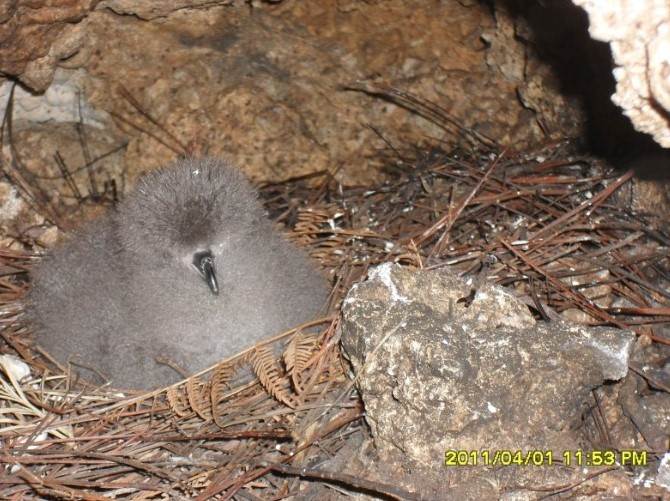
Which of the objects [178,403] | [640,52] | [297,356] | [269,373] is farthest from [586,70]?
[178,403]

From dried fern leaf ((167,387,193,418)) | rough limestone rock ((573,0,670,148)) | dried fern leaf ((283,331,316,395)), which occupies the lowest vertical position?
dried fern leaf ((167,387,193,418))

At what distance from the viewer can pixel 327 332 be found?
3.17 m

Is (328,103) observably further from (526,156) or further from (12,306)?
(12,306)

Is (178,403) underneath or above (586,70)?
underneath

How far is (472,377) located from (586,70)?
192 cm

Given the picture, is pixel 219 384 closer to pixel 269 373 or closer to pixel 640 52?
pixel 269 373

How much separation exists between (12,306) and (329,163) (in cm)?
192

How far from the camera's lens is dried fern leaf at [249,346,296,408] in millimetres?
2967

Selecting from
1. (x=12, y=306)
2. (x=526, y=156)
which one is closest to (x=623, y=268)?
(x=526, y=156)

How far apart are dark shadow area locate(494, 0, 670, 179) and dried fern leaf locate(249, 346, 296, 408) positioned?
5.83ft

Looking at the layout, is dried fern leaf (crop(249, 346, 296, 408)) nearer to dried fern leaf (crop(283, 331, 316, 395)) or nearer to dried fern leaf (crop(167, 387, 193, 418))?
dried fern leaf (crop(283, 331, 316, 395))
